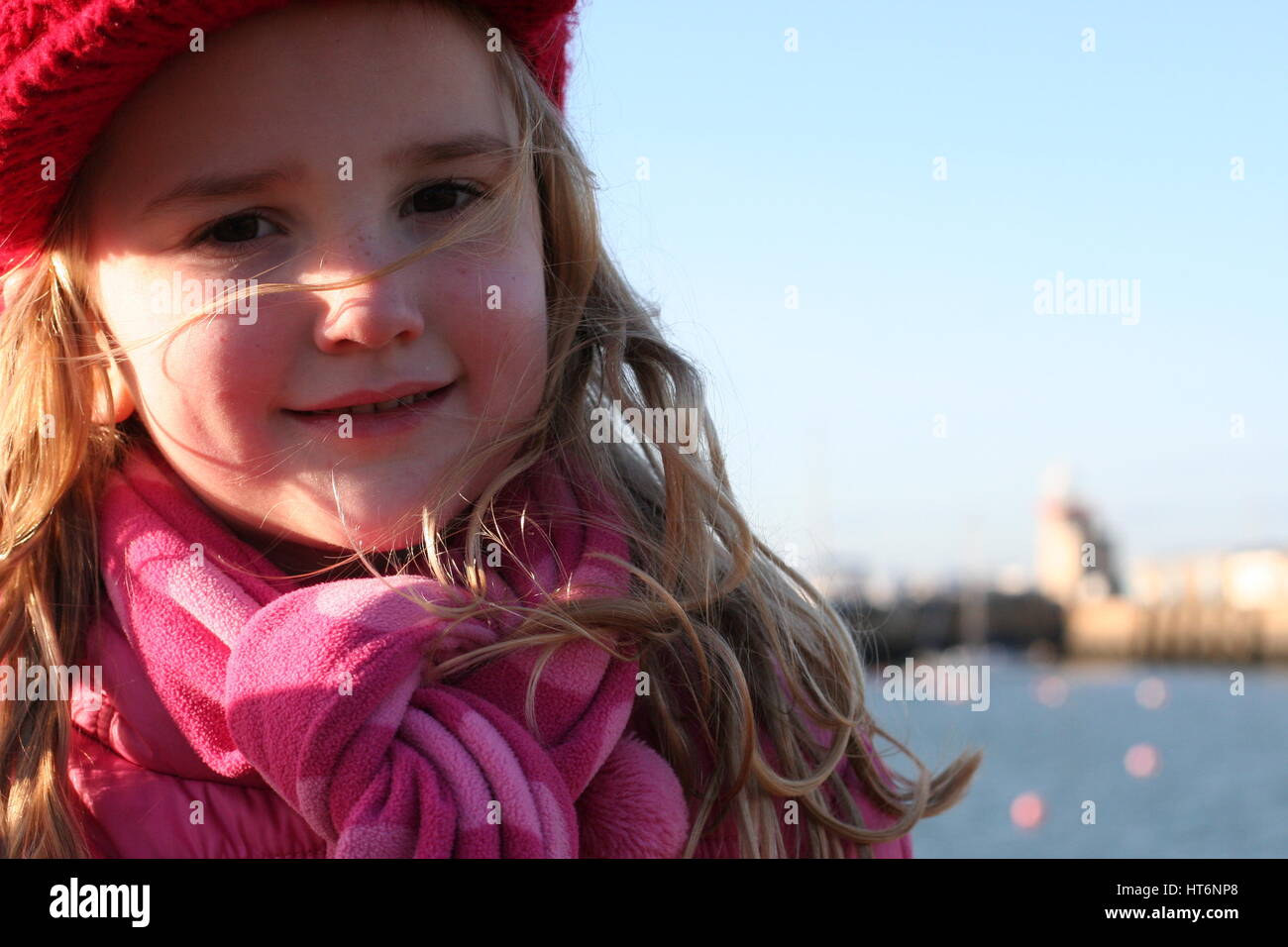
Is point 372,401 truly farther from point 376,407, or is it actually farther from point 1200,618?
point 1200,618

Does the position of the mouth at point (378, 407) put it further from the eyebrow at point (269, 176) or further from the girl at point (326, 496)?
the eyebrow at point (269, 176)

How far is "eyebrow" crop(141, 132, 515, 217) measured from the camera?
1.26 m

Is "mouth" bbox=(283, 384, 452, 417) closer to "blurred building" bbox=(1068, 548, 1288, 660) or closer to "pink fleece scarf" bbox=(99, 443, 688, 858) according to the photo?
"pink fleece scarf" bbox=(99, 443, 688, 858)

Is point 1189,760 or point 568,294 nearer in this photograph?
point 568,294

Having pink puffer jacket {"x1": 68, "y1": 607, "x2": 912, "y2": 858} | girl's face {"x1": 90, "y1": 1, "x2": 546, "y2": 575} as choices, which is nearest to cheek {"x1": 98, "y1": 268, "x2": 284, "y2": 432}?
girl's face {"x1": 90, "y1": 1, "x2": 546, "y2": 575}

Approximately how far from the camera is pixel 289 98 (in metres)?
1.27

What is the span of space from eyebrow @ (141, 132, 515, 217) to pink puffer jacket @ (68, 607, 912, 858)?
1.50ft

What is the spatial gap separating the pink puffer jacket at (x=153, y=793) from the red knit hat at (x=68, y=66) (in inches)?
19.1

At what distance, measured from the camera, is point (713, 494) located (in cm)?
152

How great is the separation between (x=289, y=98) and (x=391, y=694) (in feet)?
1.86
